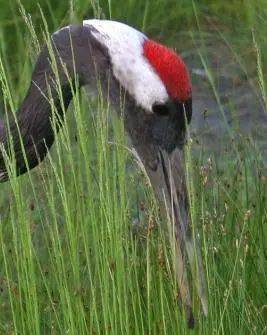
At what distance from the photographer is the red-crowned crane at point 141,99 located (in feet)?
11.7

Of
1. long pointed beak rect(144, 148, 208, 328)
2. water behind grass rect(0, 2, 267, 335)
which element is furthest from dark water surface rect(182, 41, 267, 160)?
long pointed beak rect(144, 148, 208, 328)

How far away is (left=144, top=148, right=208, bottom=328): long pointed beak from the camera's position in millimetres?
3395

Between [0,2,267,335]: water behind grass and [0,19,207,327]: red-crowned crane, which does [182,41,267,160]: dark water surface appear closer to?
[0,2,267,335]: water behind grass

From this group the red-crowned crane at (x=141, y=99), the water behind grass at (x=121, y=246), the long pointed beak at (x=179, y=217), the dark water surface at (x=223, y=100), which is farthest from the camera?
the dark water surface at (x=223, y=100)

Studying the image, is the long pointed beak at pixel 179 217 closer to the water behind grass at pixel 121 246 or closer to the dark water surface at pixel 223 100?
the water behind grass at pixel 121 246

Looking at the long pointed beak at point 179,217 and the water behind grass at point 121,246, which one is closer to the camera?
the water behind grass at point 121,246

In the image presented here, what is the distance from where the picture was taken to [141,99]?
12.2ft

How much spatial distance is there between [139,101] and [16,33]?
266 cm

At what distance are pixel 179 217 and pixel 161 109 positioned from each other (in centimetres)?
29

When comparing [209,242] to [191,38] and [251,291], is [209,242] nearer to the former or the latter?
[251,291]

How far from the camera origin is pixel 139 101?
3.73 meters

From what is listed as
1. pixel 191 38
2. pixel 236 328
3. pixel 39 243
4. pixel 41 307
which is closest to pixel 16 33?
pixel 191 38

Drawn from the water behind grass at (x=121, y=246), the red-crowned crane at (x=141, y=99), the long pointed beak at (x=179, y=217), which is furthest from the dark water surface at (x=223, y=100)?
the long pointed beak at (x=179, y=217)

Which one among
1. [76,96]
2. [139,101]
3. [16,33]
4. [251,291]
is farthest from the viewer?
[16,33]
